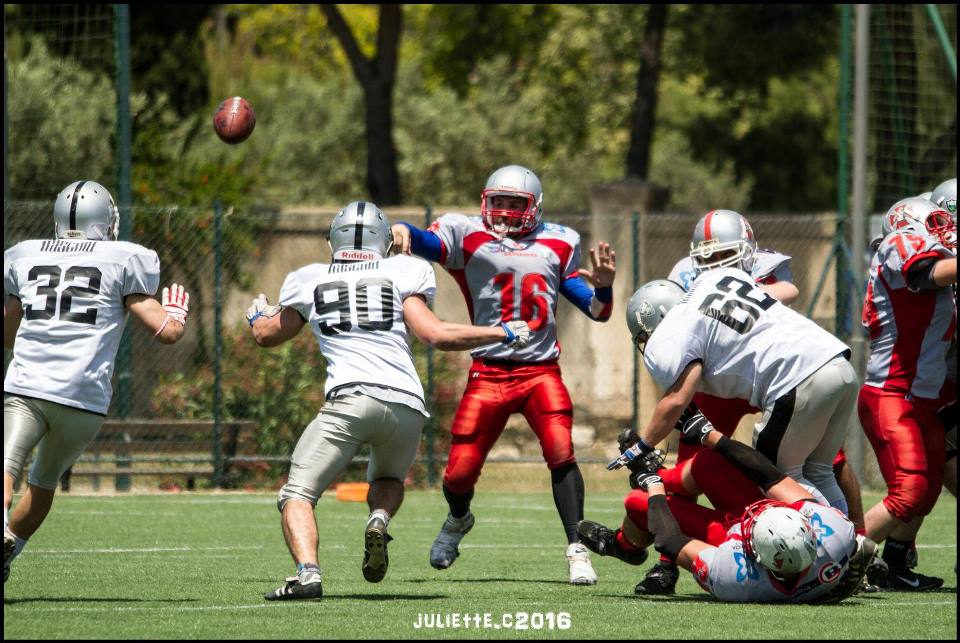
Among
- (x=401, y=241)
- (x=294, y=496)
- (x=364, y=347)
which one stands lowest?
(x=294, y=496)

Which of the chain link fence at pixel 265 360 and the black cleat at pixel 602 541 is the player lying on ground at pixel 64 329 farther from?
the chain link fence at pixel 265 360

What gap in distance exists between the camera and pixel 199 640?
5.38 metres

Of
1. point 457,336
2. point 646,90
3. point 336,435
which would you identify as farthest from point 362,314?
point 646,90

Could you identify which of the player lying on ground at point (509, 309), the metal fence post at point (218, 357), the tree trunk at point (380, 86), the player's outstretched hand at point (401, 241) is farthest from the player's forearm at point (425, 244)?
the tree trunk at point (380, 86)

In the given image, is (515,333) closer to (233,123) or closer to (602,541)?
(602,541)

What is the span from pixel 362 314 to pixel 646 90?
1523 centimetres

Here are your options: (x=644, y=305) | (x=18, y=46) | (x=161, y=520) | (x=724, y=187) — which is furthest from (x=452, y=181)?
(x=644, y=305)

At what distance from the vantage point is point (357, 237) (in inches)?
271

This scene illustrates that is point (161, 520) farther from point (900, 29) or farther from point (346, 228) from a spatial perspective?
point (900, 29)

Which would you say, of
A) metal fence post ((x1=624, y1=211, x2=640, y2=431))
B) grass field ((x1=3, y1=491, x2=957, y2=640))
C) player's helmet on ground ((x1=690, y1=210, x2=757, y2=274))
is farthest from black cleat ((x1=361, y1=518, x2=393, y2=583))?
metal fence post ((x1=624, y1=211, x2=640, y2=431))

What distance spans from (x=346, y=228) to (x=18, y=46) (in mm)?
14524

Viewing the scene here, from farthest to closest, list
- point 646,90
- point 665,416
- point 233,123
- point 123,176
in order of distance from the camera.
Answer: point 646,90 < point 123,176 < point 233,123 < point 665,416

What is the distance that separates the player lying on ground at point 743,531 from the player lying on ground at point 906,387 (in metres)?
1.10

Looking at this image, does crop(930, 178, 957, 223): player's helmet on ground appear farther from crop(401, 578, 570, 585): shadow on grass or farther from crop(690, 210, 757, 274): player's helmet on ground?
crop(401, 578, 570, 585): shadow on grass
